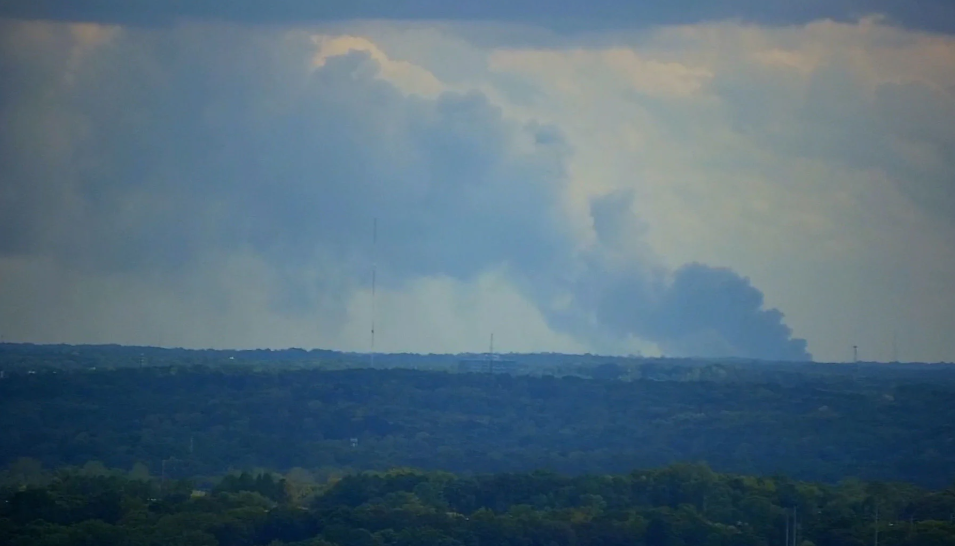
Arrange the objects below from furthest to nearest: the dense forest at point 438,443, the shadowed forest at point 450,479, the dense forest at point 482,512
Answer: the dense forest at point 438,443
the shadowed forest at point 450,479
the dense forest at point 482,512

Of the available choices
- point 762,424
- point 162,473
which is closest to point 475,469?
point 162,473

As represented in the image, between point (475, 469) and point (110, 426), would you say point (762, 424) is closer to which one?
point (475, 469)

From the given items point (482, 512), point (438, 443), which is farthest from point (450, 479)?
point (438, 443)

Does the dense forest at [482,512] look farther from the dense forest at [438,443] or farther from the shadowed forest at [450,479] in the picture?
the dense forest at [438,443]

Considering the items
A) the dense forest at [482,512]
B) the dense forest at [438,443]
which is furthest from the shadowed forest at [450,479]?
the dense forest at [438,443]

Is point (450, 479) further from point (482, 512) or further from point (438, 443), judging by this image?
point (438, 443)

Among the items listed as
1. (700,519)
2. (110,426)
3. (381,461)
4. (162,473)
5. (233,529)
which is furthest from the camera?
(110,426)

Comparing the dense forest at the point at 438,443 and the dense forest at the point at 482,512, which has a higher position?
the dense forest at the point at 438,443

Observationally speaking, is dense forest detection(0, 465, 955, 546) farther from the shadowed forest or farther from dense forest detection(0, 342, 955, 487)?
dense forest detection(0, 342, 955, 487)
